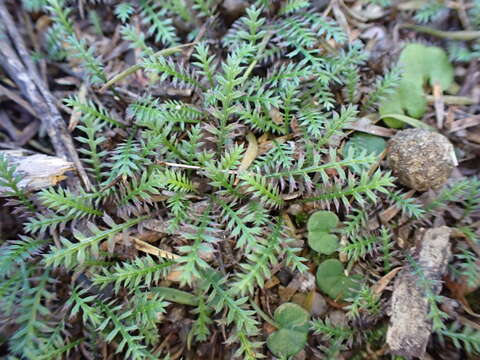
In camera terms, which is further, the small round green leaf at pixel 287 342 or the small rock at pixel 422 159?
the small rock at pixel 422 159

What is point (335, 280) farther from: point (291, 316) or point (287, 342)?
point (287, 342)

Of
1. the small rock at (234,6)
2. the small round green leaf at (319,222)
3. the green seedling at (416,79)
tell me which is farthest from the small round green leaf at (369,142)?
the small rock at (234,6)

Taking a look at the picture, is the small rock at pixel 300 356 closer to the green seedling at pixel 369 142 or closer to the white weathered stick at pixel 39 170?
the green seedling at pixel 369 142

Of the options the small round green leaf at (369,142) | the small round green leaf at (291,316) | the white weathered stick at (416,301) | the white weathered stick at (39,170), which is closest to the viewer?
the white weathered stick at (416,301)

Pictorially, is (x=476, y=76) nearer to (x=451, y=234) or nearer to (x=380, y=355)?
(x=451, y=234)

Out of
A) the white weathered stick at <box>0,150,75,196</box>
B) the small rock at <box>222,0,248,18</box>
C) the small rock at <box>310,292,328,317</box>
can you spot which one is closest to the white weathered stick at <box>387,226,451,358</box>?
the small rock at <box>310,292,328,317</box>

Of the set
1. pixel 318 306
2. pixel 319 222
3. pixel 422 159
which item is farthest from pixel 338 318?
pixel 422 159

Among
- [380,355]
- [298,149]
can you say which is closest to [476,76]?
[298,149]
